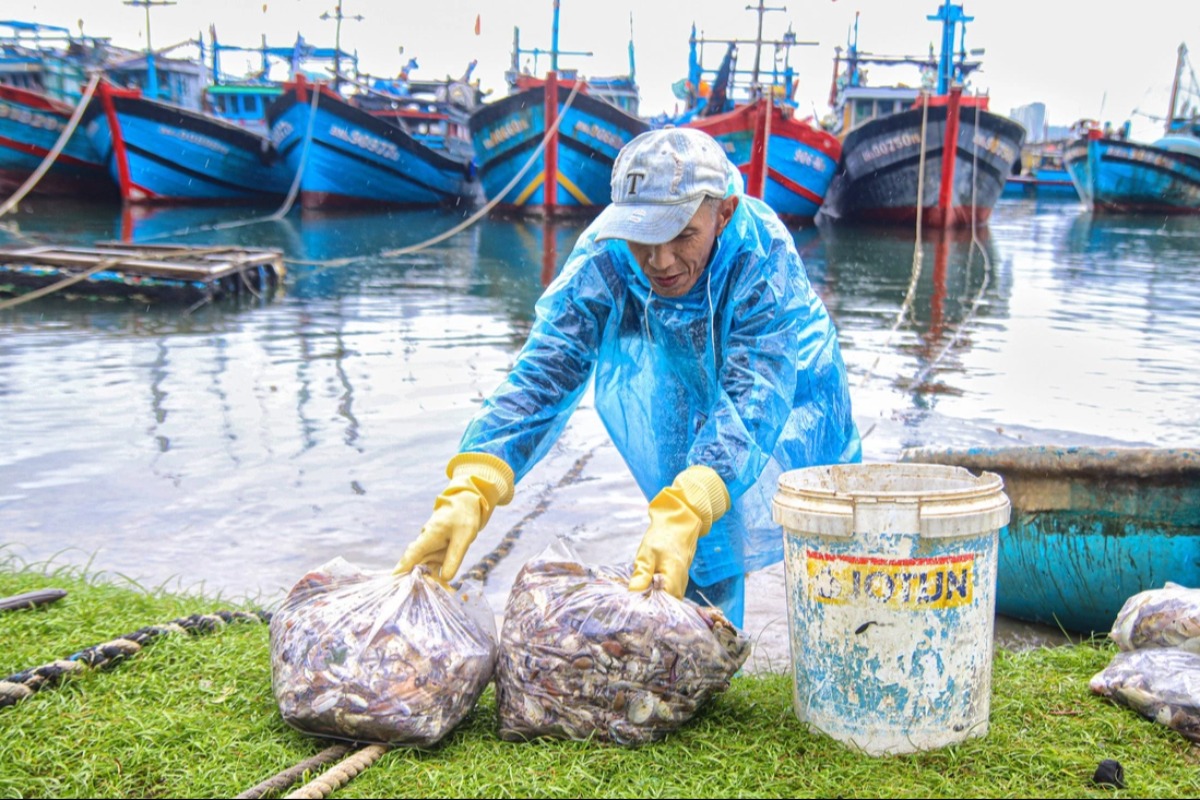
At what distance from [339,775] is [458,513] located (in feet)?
1.87

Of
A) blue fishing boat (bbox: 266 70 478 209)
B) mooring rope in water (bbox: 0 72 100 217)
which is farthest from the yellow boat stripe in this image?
mooring rope in water (bbox: 0 72 100 217)

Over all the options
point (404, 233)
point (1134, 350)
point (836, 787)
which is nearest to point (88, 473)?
point (836, 787)

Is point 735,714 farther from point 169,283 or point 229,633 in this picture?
point 169,283

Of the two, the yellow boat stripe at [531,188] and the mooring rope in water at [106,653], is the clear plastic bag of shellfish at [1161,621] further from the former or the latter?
the yellow boat stripe at [531,188]

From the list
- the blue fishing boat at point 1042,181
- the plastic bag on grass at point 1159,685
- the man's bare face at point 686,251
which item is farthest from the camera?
the blue fishing boat at point 1042,181

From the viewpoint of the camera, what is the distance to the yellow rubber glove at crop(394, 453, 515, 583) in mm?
2326

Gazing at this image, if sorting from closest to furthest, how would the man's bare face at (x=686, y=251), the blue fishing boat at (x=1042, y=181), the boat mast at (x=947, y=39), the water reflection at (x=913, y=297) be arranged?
1. the man's bare face at (x=686, y=251)
2. the water reflection at (x=913, y=297)
3. the boat mast at (x=947, y=39)
4. the blue fishing boat at (x=1042, y=181)

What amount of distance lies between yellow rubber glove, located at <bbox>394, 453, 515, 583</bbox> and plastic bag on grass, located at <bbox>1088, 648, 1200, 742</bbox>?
4.67ft

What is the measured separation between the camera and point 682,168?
2.31m

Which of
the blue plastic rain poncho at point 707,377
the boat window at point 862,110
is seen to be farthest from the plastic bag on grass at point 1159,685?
the boat window at point 862,110

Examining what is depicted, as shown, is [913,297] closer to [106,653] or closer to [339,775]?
[106,653]

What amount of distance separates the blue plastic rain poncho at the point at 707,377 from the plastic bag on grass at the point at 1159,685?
0.79 metres

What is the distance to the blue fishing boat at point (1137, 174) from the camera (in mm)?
30562

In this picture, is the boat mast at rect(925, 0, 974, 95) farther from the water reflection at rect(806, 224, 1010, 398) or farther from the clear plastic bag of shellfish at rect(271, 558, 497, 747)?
the clear plastic bag of shellfish at rect(271, 558, 497, 747)
